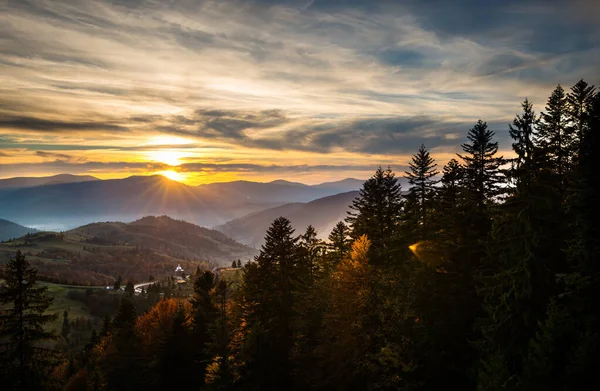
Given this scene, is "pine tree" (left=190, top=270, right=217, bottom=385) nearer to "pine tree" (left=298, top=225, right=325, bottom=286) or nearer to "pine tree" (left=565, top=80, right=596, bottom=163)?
"pine tree" (left=298, top=225, right=325, bottom=286)

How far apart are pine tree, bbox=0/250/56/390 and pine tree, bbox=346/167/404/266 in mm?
32427

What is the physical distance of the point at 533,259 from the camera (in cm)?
2494

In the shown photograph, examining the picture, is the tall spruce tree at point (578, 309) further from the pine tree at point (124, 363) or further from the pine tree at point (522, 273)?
the pine tree at point (124, 363)

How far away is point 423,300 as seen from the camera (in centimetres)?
3400

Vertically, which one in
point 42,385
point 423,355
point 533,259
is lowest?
point 42,385

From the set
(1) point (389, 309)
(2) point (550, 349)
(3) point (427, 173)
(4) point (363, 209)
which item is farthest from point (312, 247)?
(2) point (550, 349)

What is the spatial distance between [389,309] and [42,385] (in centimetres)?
2980

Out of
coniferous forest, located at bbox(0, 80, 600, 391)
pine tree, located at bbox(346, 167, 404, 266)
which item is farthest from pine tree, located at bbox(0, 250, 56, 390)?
pine tree, located at bbox(346, 167, 404, 266)

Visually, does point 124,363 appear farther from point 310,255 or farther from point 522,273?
point 522,273

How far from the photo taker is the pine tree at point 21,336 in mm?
34469

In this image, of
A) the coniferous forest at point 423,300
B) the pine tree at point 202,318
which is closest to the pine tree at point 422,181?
the coniferous forest at point 423,300

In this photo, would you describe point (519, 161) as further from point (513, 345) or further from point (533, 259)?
point (513, 345)

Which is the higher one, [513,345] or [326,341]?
[513,345]

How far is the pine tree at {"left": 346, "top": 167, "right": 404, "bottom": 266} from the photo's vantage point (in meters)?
49.2
